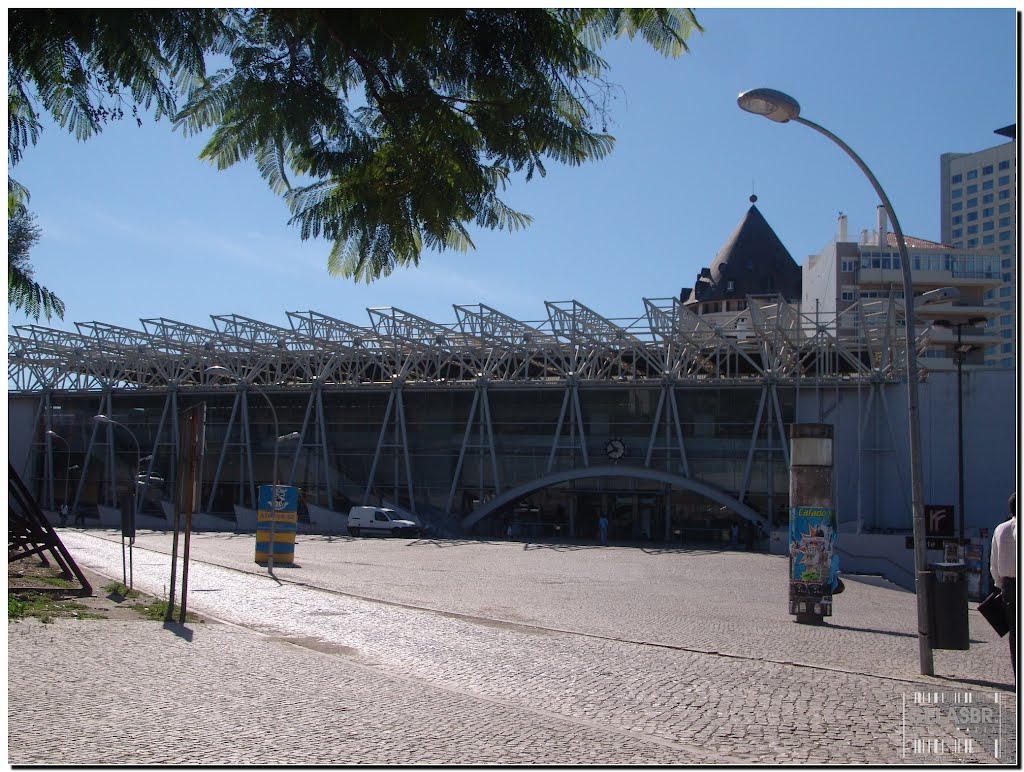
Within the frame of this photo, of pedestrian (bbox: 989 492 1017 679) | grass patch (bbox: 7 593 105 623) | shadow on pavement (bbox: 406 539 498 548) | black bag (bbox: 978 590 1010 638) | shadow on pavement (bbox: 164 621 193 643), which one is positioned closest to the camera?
pedestrian (bbox: 989 492 1017 679)

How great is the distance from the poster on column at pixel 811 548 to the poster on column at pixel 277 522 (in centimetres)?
1418

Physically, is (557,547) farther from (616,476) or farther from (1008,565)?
(1008,565)

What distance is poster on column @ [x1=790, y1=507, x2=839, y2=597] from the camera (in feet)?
53.4

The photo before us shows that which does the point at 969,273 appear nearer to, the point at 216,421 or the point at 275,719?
the point at 216,421

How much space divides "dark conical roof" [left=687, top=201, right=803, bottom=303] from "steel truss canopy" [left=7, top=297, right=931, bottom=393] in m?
44.1

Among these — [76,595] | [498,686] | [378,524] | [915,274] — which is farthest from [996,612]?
[915,274]

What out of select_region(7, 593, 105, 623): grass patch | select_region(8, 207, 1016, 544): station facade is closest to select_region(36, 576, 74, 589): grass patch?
select_region(7, 593, 105, 623): grass patch

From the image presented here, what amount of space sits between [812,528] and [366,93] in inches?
512

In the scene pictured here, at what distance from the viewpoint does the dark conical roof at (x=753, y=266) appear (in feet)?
325

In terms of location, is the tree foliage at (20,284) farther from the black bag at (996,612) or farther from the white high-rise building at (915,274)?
the white high-rise building at (915,274)

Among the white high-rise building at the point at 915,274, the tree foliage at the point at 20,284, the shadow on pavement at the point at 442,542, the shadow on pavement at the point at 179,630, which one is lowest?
the shadow on pavement at the point at 442,542

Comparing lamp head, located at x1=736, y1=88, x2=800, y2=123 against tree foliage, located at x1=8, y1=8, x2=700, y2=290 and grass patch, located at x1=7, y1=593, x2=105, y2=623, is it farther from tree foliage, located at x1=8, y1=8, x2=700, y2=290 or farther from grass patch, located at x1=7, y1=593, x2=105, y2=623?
grass patch, located at x1=7, y1=593, x2=105, y2=623

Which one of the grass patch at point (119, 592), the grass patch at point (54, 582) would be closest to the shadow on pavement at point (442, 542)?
the grass patch at point (119, 592)

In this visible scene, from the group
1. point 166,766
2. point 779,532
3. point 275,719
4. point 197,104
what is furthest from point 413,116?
point 779,532
